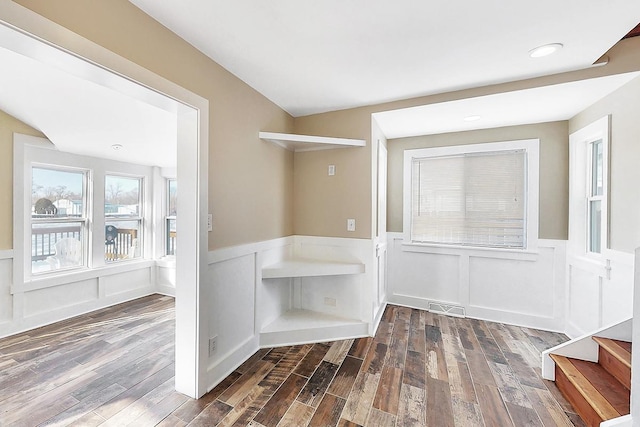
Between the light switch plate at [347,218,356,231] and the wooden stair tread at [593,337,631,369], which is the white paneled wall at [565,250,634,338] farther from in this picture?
the light switch plate at [347,218,356,231]

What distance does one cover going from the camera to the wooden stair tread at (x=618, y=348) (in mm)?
1705

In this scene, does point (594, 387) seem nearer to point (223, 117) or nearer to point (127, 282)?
point (223, 117)

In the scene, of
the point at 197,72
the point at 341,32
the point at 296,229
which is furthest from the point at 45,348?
the point at 341,32

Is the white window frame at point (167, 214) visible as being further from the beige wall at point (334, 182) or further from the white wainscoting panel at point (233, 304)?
the white wainscoting panel at point (233, 304)

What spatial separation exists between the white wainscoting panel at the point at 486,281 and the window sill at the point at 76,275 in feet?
12.8

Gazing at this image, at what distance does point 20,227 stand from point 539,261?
19.1 ft

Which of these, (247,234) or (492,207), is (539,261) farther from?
(247,234)

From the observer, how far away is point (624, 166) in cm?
211

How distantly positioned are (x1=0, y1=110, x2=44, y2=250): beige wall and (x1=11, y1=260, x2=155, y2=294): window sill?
0.47 meters

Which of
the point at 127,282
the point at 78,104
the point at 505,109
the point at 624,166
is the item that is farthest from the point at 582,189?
the point at 127,282

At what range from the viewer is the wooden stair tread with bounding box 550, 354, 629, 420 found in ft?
4.99

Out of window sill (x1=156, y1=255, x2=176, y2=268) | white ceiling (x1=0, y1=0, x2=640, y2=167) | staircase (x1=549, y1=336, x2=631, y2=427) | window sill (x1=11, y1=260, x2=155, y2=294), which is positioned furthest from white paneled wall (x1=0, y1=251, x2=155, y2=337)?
staircase (x1=549, y1=336, x2=631, y2=427)

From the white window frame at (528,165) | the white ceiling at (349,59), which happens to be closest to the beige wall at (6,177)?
the white ceiling at (349,59)

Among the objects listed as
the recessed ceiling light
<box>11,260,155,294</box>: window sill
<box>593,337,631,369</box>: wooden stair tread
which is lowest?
<box>593,337,631,369</box>: wooden stair tread
